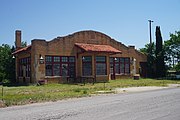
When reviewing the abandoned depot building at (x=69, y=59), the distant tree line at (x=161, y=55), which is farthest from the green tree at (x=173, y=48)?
the abandoned depot building at (x=69, y=59)

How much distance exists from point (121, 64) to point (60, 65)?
1110 cm

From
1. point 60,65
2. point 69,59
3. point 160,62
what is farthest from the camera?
point 160,62

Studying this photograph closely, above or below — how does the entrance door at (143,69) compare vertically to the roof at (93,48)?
below

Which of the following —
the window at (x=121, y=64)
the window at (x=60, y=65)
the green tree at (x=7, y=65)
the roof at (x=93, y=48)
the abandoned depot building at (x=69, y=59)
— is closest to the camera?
the abandoned depot building at (x=69, y=59)

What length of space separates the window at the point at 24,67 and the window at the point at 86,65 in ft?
22.3

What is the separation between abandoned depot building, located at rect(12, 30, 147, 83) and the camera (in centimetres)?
3362

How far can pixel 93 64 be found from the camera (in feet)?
118

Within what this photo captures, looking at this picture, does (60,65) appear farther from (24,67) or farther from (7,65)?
(7,65)

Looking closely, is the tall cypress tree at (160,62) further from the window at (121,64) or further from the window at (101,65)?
the window at (101,65)

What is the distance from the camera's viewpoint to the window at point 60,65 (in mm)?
34156

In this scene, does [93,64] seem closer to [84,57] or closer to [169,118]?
[84,57]

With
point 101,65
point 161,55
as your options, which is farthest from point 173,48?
point 101,65

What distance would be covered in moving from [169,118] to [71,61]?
27098mm

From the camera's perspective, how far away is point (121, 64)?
4228 cm
